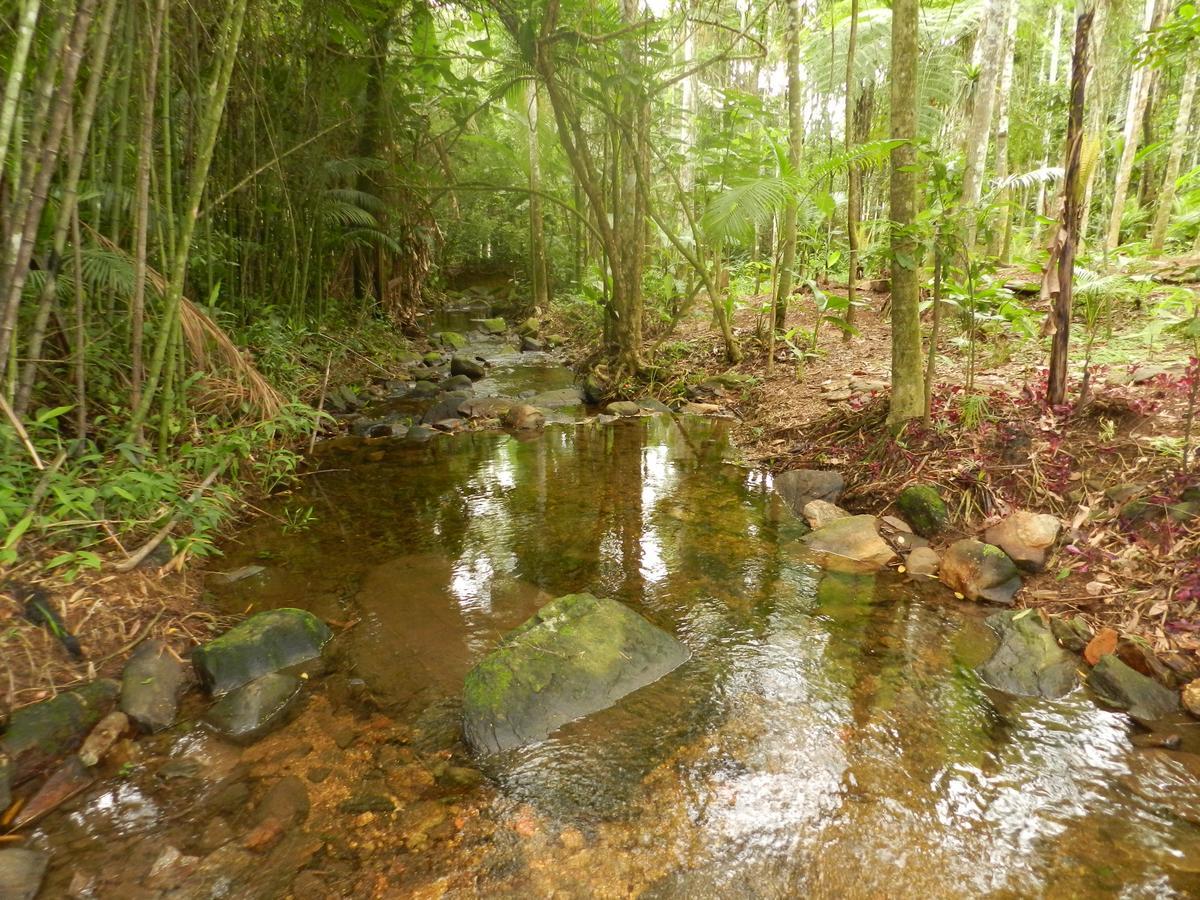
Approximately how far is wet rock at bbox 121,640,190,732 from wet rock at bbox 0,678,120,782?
3.5 inches

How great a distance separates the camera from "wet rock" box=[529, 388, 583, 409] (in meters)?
8.29

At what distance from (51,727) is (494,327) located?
1299 cm

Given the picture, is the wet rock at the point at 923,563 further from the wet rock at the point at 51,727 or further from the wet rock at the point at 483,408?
the wet rock at the point at 483,408

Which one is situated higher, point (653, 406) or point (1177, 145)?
point (1177, 145)

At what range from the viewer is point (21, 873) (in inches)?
73.4

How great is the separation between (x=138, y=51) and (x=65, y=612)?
327 cm

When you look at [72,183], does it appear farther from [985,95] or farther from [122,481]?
[985,95]

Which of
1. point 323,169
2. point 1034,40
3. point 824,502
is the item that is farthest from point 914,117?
point 1034,40

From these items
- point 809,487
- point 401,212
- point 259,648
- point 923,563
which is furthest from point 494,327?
point 259,648

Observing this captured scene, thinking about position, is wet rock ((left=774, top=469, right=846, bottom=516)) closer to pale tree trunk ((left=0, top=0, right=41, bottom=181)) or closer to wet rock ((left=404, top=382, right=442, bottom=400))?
pale tree trunk ((left=0, top=0, right=41, bottom=181))

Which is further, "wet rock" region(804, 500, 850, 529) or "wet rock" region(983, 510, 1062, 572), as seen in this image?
"wet rock" region(804, 500, 850, 529)

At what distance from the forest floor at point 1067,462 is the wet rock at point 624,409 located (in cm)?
163

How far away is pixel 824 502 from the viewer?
4539mm

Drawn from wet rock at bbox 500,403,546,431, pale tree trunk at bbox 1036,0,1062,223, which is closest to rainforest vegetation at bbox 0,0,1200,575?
wet rock at bbox 500,403,546,431
